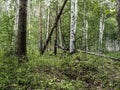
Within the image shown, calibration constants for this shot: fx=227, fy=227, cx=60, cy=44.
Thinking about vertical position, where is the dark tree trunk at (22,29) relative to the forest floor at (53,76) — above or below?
above

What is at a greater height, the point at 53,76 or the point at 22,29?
the point at 22,29

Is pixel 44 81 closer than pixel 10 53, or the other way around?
pixel 44 81

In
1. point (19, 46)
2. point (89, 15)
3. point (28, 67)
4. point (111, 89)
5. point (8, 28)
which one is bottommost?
point (111, 89)

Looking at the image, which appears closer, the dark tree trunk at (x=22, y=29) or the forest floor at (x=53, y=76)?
the forest floor at (x=53, y=76)

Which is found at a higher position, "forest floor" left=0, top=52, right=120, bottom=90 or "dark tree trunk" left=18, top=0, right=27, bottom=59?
"dark tree trunk" left=18, top=0, right=27, bottom=59

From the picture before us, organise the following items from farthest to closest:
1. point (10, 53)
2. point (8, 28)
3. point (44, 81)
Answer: point (8, 28) < point (10, 53) < point (44, 81)

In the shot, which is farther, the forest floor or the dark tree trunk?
the dark tree trunk

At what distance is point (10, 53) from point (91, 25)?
21019mm

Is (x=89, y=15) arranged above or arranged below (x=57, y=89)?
above

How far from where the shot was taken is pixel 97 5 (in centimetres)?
2334

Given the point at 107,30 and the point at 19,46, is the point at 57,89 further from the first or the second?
the point at 107,30

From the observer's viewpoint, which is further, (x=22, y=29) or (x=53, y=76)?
(x=22, y=29)

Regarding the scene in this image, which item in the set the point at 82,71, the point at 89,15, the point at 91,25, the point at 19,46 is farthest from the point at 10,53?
the point at 91,25

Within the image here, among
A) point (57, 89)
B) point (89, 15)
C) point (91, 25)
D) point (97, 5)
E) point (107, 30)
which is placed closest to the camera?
point (57, 89)
